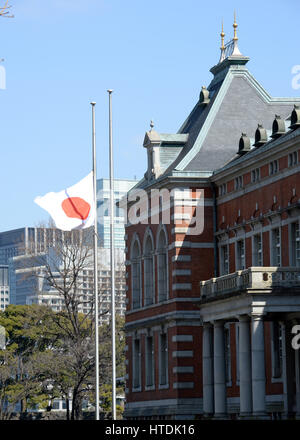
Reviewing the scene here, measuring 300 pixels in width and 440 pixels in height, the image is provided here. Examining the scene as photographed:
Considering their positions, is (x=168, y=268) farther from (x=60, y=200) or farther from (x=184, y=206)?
(x=60, y=200)

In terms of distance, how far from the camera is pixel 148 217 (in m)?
65.4

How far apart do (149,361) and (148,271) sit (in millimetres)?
4683

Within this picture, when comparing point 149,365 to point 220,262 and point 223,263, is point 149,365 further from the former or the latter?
point 223,263

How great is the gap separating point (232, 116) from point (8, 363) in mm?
34634

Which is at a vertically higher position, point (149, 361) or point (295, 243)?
point (295, 243)

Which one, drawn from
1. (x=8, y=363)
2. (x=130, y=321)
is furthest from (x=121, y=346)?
(x=130, y=321)

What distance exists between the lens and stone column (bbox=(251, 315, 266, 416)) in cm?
4825

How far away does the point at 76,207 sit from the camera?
4781 cm

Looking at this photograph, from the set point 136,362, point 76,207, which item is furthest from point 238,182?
point 136,362

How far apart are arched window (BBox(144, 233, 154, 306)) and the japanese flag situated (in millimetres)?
17039

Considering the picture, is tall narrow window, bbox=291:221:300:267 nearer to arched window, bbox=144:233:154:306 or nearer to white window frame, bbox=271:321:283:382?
white window frame, bbox=271:321:283:382

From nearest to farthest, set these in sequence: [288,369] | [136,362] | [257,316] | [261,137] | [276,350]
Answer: [257,316] < [288,369] < [276,350] < [261,137] < [136,362]

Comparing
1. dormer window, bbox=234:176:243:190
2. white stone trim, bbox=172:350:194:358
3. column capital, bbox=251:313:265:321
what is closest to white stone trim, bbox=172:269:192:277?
white stone trim, bbox=172:350:194:358

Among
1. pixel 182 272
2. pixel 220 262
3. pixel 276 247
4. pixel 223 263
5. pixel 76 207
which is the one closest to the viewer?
pixel 76 207
